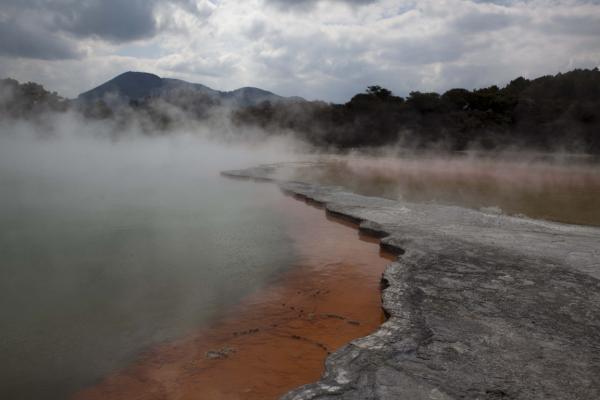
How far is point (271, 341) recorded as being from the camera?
285 centimetres

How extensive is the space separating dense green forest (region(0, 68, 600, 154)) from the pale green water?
38.3 feet

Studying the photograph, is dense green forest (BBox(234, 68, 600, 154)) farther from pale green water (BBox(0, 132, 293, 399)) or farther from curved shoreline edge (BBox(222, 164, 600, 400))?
curved shoreline edge (BBox(222, 164, 600, 400))

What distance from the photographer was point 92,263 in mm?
4062

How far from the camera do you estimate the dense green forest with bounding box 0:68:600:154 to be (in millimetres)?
15984

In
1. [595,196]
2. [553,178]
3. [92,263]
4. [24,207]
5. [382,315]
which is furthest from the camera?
[553,178]

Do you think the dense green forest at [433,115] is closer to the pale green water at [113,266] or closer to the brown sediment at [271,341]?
the pale green water at [113,266]

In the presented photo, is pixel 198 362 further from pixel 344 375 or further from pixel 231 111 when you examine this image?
pixel 231 111

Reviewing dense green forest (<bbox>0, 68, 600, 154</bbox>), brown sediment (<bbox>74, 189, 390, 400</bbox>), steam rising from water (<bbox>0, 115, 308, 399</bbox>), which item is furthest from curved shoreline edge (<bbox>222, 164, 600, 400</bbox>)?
dense green forest (<bbox>0, 68, 600, 154</bbox>)

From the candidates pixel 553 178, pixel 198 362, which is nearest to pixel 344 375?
pixel 198 362

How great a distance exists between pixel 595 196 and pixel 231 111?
21.1 m

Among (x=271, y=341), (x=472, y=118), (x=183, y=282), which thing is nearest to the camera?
(x=271, y=341)

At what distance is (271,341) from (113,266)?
1.96 meters

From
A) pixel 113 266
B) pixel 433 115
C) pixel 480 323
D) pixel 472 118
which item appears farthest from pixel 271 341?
pixel 433 115

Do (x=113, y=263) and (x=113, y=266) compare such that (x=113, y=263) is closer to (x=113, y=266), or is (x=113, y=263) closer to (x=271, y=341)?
(x=113, y=266)
